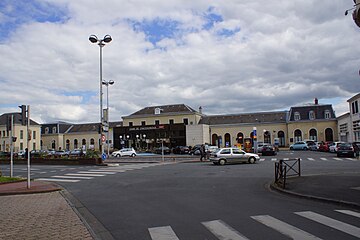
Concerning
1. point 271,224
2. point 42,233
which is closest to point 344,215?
point 271,224

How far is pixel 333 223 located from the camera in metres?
7.93

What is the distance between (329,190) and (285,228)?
6.09 metres

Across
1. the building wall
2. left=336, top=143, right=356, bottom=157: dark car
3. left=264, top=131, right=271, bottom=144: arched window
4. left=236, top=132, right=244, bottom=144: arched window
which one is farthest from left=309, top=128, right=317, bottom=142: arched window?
the building wall

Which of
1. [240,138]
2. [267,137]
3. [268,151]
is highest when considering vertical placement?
[267,137]

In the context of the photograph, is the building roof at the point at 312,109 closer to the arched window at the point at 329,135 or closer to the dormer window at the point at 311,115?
the dormer window at the point at 311,115

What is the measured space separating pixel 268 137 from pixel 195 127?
1571 cm

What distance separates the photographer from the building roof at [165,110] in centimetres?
8338

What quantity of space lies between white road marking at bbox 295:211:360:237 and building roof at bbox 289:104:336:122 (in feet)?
219

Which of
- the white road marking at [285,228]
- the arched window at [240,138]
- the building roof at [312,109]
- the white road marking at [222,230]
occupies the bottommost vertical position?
the white road marking at [285,228]

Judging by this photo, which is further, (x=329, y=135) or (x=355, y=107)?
(x=329, y=135)

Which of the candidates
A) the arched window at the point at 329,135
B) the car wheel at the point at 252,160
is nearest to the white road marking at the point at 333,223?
the car wheel at the point at 252,160

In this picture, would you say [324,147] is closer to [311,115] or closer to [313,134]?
[313,134]

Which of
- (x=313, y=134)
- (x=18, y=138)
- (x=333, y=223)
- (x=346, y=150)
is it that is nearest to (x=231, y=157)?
(x=346, y=150)

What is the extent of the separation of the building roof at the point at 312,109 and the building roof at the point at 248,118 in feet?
10.5
